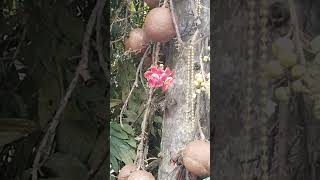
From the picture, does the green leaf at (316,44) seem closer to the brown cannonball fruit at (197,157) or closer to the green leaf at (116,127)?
the brown cannonball fruit at (197,157)

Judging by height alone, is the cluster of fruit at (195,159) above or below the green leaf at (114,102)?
below

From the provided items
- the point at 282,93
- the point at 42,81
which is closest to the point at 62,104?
the point at 42,81

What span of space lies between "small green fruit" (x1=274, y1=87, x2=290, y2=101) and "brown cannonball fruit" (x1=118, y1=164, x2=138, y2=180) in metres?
0.29

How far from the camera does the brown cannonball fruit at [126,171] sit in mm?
1021

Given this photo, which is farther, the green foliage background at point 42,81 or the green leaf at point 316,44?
the green foliage background at point 42,81

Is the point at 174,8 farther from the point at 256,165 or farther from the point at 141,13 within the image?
the point at 256,165

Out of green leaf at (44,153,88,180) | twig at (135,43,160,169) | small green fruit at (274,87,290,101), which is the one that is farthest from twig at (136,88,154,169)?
small green fruit at (274,87,290,101)

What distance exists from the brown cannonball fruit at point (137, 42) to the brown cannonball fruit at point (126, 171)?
197 mm

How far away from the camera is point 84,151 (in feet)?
3.46

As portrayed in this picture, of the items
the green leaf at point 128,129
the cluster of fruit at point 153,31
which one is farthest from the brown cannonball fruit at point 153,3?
the green leaf at point 128,129

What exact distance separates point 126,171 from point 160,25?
0.84ft

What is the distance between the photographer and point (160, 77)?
1.00m

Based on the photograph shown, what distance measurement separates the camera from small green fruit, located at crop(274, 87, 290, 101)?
2.83ft

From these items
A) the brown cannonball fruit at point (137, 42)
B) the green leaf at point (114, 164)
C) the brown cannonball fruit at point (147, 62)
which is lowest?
the green leaf at point (114, 164)
